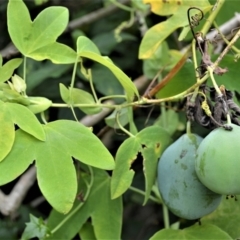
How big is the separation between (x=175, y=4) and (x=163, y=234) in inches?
14.7

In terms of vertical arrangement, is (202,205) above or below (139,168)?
above

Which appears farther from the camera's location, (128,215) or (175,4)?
(128,215)

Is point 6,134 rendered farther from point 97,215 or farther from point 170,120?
point 170,120

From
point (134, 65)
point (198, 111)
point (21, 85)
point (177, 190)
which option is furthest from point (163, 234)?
point (134, 65)

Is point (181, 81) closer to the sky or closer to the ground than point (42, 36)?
closer to the ground

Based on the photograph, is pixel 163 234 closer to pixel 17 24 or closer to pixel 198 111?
pixel 198 111

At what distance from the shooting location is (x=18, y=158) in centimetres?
73

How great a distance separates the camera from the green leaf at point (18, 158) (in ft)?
2.36

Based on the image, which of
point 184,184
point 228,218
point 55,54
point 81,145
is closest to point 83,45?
point 55,54

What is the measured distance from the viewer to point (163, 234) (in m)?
0.84

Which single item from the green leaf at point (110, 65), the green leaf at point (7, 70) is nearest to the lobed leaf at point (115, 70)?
the green leaf at point (110, 65)

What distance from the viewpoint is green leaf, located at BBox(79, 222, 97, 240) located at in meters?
0.89

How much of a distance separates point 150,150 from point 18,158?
206mm

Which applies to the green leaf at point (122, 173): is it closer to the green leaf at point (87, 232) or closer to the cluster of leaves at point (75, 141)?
the cluster of leaves at point (75, 141)
